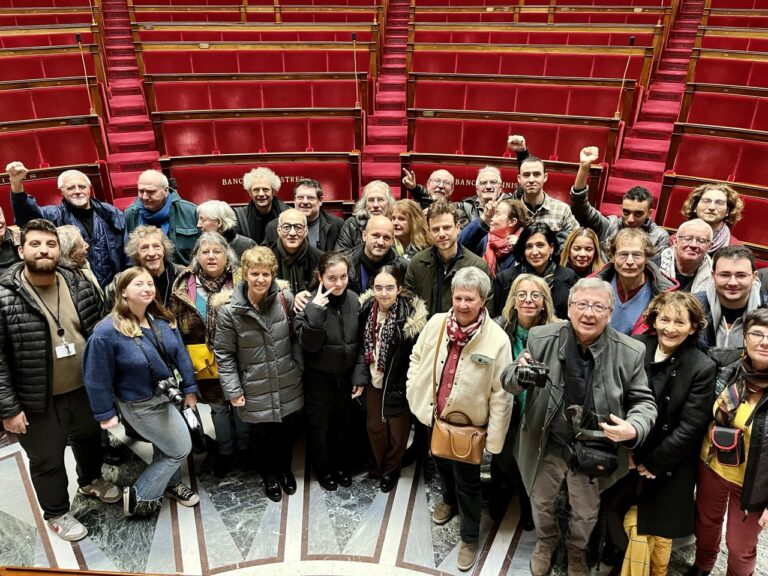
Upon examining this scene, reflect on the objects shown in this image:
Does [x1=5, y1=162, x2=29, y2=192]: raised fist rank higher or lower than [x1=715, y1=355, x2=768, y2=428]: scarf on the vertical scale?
higher

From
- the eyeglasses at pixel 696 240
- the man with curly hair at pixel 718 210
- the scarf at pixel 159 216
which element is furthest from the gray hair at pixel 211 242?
the man with curly hair at pixel 718 210

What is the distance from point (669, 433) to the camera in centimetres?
81

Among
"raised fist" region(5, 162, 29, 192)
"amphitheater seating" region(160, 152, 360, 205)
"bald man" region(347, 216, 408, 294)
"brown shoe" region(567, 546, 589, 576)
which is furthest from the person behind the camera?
"amphitheater seating" region(160, 152, 360, 205)

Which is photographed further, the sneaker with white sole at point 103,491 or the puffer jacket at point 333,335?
the sneaker with white sole at point 103,491

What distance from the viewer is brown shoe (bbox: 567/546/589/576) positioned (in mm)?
935

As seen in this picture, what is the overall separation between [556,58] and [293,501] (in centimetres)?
211

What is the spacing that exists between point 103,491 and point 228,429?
0.29 m

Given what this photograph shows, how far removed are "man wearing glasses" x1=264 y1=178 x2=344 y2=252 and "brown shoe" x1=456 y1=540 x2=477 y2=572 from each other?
0.74m

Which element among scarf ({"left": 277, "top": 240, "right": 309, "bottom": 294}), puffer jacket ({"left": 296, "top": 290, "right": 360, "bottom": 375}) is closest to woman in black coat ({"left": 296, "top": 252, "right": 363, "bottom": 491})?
puffer jacket ({"left": 296, "top": 290, "right": 360, "bottom": 375})

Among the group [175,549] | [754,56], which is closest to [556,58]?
[754,56]

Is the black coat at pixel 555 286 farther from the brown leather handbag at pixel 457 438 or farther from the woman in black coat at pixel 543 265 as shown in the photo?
the brown leather handbag at pixel 457 438

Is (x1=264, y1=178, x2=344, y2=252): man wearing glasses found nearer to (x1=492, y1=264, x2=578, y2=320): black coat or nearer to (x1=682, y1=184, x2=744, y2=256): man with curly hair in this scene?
(x1=492, y1=264, x2=578, y2=320): black coat

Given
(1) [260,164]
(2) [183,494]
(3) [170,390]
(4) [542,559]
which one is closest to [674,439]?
(4) [542,559]

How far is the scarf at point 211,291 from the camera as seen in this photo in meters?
1.02
